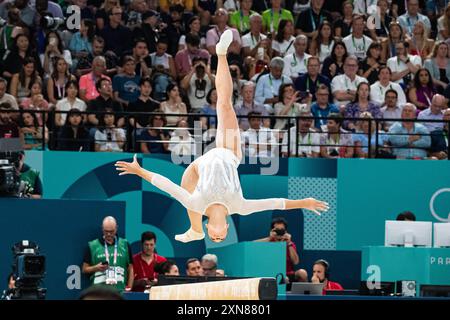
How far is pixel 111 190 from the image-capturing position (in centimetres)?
1661

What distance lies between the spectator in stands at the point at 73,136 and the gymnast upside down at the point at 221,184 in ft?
15.8

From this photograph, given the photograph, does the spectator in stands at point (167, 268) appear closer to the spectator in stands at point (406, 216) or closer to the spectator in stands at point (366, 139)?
the spectator in stands at point (406, 216)

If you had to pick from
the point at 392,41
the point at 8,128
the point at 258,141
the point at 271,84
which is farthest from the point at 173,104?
the point at 392,41

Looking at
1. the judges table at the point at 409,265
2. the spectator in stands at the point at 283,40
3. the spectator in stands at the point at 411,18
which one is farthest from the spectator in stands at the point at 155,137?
the spectator in stands at the point at 411,18

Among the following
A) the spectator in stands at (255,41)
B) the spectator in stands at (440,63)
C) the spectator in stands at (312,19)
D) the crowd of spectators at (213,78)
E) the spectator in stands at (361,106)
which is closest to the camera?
the crowd of spectators at (213,78)

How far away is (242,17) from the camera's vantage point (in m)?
18.5

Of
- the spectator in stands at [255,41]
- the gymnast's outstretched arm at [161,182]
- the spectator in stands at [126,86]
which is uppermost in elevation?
the spectator in stands at [255,41]

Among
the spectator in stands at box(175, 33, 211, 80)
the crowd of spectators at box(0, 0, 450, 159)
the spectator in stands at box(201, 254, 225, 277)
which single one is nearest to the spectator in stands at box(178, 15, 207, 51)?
the crowd of spectators at box(0, 0, 450, 159)

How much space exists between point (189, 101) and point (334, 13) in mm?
3252

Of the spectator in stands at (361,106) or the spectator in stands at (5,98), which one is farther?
the spectator in stands at (361,106)

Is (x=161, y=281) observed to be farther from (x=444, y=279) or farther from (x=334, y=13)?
(x=334, y=13)

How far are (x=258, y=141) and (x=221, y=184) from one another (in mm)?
5487

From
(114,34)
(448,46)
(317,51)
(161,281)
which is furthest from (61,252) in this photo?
(448,46)

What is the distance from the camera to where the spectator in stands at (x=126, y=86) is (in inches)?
666
